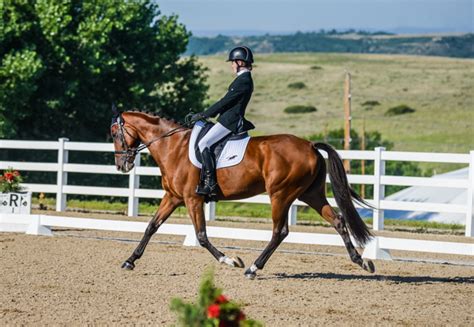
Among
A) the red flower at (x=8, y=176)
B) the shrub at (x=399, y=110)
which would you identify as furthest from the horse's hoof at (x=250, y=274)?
the shrub at (x=399, y=110)

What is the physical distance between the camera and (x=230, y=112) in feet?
37.1

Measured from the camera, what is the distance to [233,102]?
11320 millimetres

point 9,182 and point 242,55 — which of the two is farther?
point 9,182

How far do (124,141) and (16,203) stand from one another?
15.2ft

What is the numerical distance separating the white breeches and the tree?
48.4ft

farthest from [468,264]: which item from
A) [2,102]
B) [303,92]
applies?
[303,92]

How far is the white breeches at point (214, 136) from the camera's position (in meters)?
11.4

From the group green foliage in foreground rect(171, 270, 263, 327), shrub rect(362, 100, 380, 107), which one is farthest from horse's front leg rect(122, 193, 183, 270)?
shrub rect(362, 100, 380, 107)

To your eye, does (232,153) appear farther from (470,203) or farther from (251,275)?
(470,203)

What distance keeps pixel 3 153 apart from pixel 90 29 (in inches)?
171

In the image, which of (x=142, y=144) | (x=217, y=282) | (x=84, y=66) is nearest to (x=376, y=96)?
(x=84, y=66)

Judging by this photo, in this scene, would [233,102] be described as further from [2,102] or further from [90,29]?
[90,29]

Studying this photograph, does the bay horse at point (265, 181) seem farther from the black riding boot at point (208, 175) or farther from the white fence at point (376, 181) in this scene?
the white fence at point (376, 181)

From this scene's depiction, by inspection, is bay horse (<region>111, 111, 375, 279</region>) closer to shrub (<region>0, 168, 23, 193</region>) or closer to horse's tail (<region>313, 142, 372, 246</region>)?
horse's tail (<region>313, 142, 372, 246</region>)
